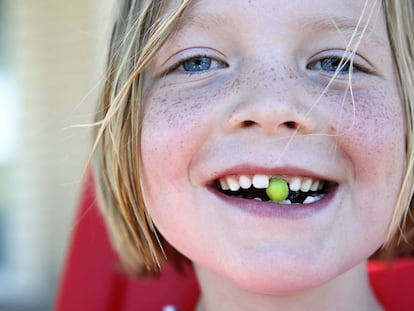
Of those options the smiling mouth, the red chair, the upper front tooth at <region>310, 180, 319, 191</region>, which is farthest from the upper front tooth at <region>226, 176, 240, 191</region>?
the red chair

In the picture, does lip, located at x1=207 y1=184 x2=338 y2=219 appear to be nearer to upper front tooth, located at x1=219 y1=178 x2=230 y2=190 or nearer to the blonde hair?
upper front tooth, located at x1=219 y1=178 x2=230 y2=190

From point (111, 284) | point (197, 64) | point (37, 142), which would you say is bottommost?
point (111, 284)

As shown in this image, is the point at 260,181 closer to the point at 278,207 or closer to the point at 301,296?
the point at 278,207

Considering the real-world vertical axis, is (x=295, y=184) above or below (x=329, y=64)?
below

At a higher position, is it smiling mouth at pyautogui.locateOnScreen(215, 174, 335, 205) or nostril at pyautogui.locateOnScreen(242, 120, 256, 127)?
nostril at pyautogui.locateOnScreen(242, 120, 256, 127)

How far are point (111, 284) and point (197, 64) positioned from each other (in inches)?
27.6

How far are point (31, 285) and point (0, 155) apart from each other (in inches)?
→ 28.4


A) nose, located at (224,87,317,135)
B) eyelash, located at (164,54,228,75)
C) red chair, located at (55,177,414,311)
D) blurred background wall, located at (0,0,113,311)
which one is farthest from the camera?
blurred background wall, located at (0,0,113,311)

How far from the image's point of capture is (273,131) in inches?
34.4

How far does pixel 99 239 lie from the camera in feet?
5.13

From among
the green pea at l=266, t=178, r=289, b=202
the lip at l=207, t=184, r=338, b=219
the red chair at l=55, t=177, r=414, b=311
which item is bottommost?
the red chair at l=55, t=177, r=414, b=311

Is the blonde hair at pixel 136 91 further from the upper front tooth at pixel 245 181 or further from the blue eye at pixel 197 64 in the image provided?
the upper front tooth at pixel 245 181

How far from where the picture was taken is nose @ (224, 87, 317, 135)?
86cm

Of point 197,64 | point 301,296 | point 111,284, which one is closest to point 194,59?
point 197,64
